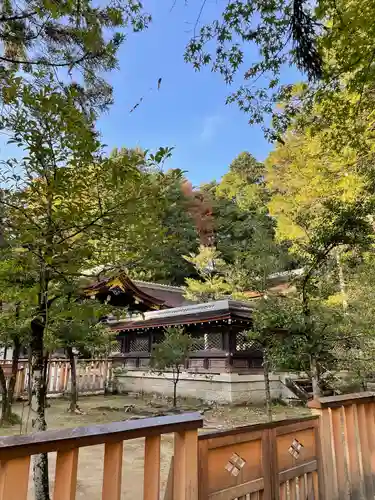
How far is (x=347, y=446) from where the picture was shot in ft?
9.03

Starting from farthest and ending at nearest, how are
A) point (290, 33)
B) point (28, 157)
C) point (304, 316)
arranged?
point (304, 316) < point (290, 33) < point (28, 157)

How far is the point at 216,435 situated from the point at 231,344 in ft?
33.4

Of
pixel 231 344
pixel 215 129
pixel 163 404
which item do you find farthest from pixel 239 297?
pixel 215 129

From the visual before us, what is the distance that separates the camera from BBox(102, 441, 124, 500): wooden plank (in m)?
1.63

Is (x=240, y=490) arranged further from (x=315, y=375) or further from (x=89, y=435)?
(x=315, y=375)

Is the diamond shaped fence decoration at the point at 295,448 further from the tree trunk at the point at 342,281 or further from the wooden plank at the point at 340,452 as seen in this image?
the tree trunk at the point at 342,281

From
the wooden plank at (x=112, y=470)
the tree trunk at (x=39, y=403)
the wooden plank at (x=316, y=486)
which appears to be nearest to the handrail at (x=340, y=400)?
the wooden plank at (x=316, y=486)

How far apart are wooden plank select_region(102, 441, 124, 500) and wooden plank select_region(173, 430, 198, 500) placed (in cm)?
32

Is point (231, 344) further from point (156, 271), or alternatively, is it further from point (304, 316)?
point (156, 271)

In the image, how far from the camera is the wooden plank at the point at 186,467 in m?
1.79

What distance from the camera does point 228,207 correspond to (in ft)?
84.5

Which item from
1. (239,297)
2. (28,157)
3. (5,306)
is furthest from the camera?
(239,297)

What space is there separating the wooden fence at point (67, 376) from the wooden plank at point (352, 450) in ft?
32.5

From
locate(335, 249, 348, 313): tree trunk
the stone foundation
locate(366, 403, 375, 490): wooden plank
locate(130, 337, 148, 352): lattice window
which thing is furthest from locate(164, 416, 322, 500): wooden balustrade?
locate(130, 337, 148, 352): lattice window
